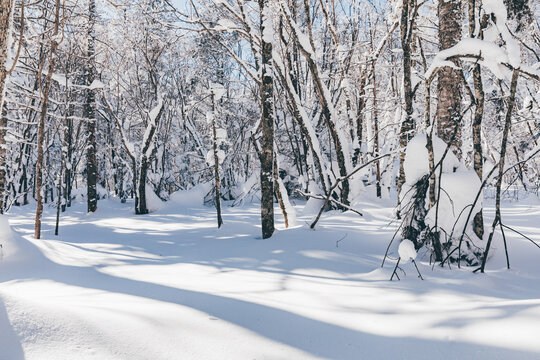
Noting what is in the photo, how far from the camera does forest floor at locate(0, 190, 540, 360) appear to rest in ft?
6.33

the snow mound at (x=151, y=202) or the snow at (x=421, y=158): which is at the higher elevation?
the snow at (x=421, y=158)

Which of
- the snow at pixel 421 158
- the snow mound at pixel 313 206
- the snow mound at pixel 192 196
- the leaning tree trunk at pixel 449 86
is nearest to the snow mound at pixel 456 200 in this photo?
the snow at pixel 421 158

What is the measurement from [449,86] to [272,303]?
14.8 feet

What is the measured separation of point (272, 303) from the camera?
2832 millimetres

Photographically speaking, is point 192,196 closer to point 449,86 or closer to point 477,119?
point 449,86

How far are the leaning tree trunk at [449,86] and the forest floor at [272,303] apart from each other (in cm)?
175

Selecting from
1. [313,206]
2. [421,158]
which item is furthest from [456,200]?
[313,206]

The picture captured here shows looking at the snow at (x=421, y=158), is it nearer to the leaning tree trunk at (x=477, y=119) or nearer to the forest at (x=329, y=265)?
the forest at (x=329, y=265)

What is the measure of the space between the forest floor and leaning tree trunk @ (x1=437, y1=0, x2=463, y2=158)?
1754mm

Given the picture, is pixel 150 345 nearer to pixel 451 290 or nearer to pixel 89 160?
pixel 451 290

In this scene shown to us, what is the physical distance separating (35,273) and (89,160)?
10.6 metres

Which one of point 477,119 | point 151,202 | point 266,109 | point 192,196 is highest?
point 266,109

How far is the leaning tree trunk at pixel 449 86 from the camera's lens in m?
5.39

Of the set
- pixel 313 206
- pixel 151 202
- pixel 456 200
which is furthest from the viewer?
pixel 151 202
